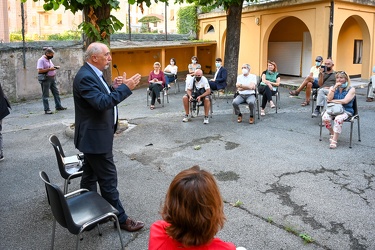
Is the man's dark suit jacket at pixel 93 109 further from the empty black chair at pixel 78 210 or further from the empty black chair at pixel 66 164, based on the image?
the empty black chair at pixel 66 164

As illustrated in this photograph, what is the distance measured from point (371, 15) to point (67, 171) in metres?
17.1

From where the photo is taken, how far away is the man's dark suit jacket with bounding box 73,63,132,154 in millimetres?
3334

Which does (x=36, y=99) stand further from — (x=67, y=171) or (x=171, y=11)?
(x=171, y=11)

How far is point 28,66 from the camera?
14000mm

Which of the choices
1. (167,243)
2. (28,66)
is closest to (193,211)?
(167,243)

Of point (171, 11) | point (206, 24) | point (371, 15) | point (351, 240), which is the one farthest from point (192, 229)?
point (171, 11)

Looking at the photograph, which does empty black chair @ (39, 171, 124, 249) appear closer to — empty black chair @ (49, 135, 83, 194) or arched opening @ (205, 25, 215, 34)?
empty black chair @ (49, 135, 83, 194)

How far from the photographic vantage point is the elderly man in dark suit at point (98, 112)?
335 cm

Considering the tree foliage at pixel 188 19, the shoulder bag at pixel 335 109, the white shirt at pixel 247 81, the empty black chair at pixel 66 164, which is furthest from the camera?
the tree foliage at pixel 188 19

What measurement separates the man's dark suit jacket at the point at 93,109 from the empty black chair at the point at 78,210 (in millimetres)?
459

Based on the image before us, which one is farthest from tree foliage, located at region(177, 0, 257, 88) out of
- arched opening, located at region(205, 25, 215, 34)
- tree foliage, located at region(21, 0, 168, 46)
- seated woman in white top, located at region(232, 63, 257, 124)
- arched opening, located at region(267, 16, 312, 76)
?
arched opening, located at region(205, 25, 215, 34)

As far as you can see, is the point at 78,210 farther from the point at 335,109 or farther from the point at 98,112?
the point at 335,109

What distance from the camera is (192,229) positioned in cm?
173

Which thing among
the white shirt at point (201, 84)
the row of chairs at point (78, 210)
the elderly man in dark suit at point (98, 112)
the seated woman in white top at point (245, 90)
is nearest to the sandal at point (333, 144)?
the seated woman in white top at point (245, 90)
